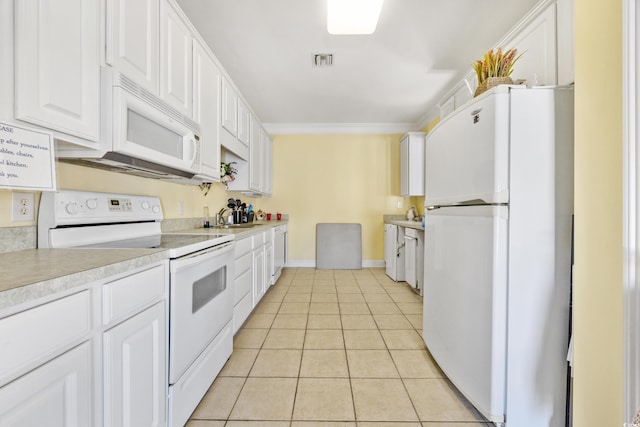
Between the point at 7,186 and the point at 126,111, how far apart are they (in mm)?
552

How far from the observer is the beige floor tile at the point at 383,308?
2.85 metres

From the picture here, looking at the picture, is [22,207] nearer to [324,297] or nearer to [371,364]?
[371,364]

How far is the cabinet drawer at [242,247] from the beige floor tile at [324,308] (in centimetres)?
98

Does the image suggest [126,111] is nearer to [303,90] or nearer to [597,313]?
[597,313]

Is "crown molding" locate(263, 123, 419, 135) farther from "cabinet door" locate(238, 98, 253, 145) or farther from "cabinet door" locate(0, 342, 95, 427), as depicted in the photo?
"cabinet door" locate(0, 342, 95, 427)

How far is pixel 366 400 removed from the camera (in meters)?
1.54

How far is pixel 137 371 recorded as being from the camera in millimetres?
976

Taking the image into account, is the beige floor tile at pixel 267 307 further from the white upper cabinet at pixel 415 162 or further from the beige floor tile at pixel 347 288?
the white upper cabinet at pixel 415 162

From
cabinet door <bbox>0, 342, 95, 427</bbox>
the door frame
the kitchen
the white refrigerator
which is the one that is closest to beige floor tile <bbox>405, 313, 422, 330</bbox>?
the white refrigerator

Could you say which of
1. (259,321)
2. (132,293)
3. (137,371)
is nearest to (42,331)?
(132,293)

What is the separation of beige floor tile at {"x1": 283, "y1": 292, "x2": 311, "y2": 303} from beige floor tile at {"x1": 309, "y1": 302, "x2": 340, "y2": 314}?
0.57 feet

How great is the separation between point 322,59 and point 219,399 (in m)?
2.89

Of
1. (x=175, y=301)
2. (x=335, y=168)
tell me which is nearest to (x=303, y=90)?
(x=335, y=168)

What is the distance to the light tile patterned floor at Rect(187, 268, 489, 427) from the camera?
1422 millimetres
